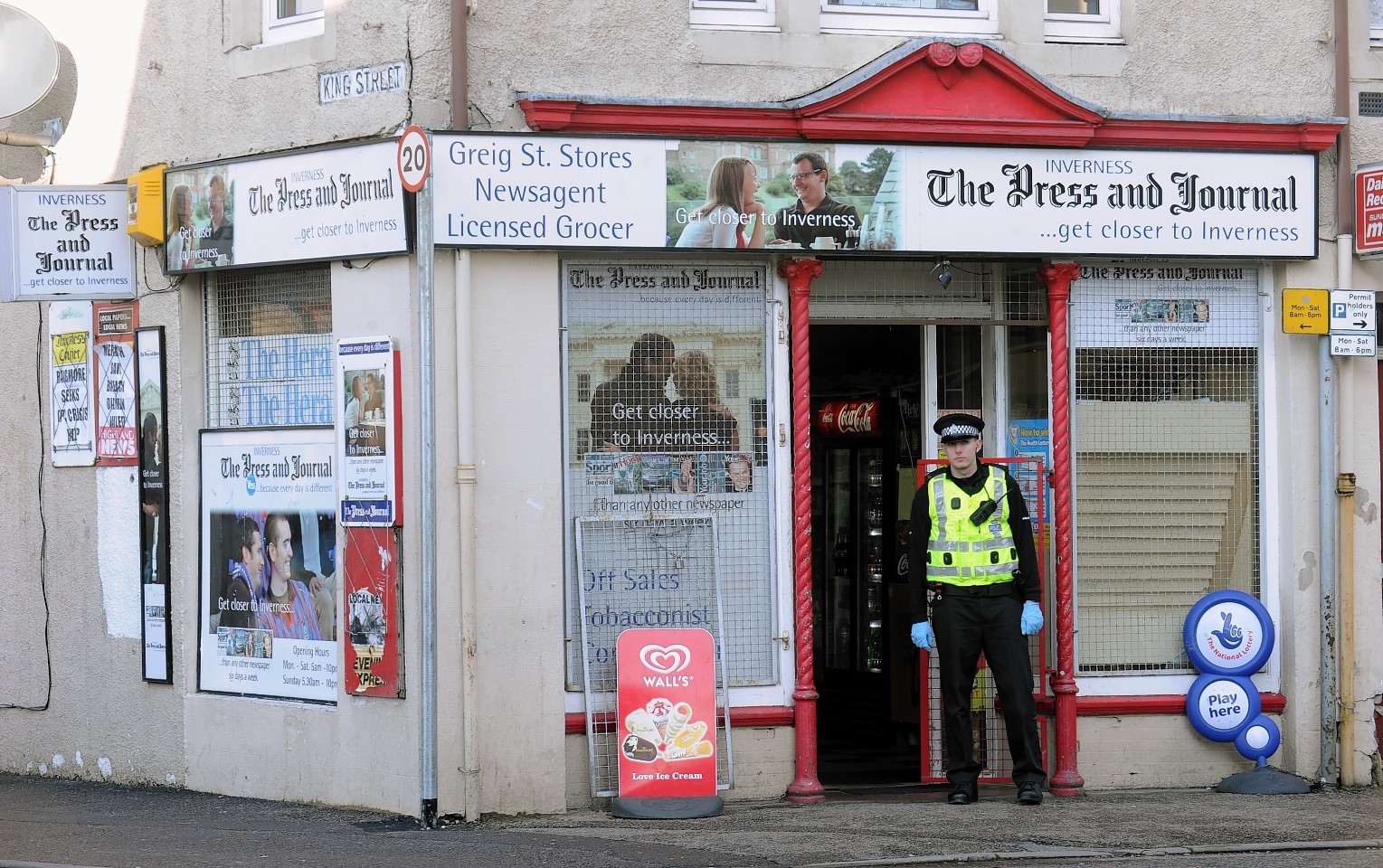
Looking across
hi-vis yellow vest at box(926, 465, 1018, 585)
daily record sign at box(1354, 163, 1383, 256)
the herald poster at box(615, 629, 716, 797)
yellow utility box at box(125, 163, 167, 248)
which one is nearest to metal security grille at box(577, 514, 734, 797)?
the herald poster at box(615, 629, 716, 797)

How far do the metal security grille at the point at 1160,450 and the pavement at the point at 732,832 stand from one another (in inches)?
43.7

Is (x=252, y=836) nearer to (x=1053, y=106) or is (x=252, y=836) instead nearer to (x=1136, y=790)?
(x=1136, y=790)

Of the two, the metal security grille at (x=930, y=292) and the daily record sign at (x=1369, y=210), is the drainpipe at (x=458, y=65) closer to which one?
the metal security grille at (x=930, y=292)

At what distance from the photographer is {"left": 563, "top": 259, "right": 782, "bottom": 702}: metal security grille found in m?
9.17

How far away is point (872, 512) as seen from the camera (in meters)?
11.9

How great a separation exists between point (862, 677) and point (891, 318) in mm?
3412

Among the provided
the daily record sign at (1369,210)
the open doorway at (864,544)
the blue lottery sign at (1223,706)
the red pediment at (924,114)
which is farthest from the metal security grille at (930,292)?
the blue lottery sign at (1223,706)

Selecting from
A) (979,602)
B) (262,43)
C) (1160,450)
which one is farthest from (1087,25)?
(262,43)

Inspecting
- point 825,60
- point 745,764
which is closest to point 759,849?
point 745,764

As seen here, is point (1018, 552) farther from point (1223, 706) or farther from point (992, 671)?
point (1223, 706)

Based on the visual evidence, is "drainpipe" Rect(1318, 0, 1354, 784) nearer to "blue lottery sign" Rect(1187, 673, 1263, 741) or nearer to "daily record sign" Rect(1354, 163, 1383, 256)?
"daily record sign" Rect(1354, 163, 1383, 256)

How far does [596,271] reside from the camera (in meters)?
9.17

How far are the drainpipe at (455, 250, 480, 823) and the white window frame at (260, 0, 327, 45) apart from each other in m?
1.70

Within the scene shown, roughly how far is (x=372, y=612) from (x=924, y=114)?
4011mm
